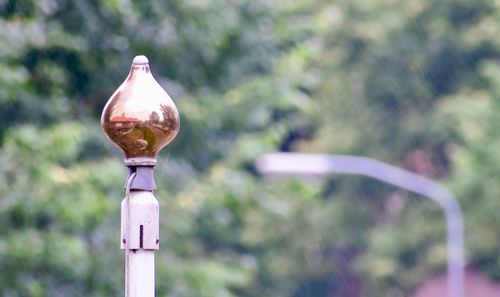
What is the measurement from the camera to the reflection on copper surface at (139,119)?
3822mm

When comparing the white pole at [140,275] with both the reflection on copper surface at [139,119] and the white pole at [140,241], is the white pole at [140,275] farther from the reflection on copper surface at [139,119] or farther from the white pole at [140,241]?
the reflection on copper surface at [139,119]

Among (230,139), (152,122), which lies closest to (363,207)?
(230,139)

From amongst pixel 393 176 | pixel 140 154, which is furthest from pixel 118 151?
pixel 393 176

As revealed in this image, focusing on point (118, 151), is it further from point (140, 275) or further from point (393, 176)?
point (393, 176)

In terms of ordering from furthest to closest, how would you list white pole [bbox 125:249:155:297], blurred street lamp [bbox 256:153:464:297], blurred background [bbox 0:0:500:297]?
blurred street lamp [bbox 256:153:464:297] < blurred background [bbox 0:0:500:297] < white pole [bbox 125:249:155:297]

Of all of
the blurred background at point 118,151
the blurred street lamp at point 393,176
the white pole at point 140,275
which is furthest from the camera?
the blurred street lamp at point 393,176

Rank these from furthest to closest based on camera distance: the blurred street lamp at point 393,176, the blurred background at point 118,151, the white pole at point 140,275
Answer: the blurred street lamp at point 393,176 → the blurred background at point 118,151 → the white pole at point 140,275

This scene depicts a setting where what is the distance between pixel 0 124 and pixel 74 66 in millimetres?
1117

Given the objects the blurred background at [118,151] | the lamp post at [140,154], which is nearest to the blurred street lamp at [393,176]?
the blurred background at [118,151]

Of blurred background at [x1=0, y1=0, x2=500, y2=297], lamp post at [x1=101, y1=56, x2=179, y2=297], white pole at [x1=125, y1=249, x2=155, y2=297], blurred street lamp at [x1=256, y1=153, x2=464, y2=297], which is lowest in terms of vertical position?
white pole at [x1=125, y1=249, x2=155, y2=297]

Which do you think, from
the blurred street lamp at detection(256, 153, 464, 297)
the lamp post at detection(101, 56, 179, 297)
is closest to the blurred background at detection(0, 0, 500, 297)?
the blurred street lamp at detection(256, 153, 464, 297)

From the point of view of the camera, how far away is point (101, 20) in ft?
38.3

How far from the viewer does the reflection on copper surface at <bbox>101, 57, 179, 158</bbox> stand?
3822 millimetres

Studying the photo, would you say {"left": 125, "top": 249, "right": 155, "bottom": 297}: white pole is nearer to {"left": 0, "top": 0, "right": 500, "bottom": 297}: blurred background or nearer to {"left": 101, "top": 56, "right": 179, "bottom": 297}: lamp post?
{"left": 101, "top": 56, "right": 179, "bottom": 297}: lamp post
